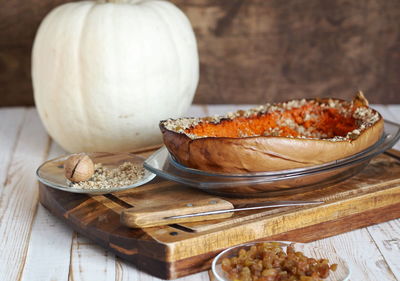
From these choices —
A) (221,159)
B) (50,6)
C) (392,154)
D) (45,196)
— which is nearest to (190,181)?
(221,159)

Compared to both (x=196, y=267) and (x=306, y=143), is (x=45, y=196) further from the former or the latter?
(x=306, y=143)

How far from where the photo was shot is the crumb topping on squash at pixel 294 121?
1.50 meters

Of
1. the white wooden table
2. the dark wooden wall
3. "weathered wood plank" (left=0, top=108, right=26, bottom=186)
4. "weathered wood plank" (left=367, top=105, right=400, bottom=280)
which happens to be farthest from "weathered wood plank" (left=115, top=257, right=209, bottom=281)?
the dark wooden wall

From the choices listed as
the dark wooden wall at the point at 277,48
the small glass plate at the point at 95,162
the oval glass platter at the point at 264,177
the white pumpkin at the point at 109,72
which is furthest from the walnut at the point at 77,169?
the dark wooden wall at the point at 277,48

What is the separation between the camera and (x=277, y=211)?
1288mm

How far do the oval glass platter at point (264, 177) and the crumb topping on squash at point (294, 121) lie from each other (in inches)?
3.8

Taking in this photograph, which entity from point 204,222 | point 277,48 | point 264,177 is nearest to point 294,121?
point 264,177

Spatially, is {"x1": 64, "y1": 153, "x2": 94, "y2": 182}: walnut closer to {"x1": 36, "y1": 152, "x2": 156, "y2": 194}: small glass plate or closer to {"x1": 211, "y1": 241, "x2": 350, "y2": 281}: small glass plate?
{"x1": 36, "y1": 152, "x2": 156, "y2": 194}: small glass plate

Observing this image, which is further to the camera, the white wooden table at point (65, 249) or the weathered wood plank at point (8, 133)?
the weathered wood plank at point (8, 133)

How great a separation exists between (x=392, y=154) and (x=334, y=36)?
885 mm

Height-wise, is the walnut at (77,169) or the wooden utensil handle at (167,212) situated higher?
the wooden utensil handle at (167,212)

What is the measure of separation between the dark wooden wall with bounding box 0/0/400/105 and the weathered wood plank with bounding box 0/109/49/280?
0.36 m

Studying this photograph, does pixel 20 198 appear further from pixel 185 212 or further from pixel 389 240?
pixel 389 240

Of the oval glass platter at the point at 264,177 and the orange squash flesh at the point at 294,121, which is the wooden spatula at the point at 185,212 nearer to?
the oval glass platter at the point at 264,177
